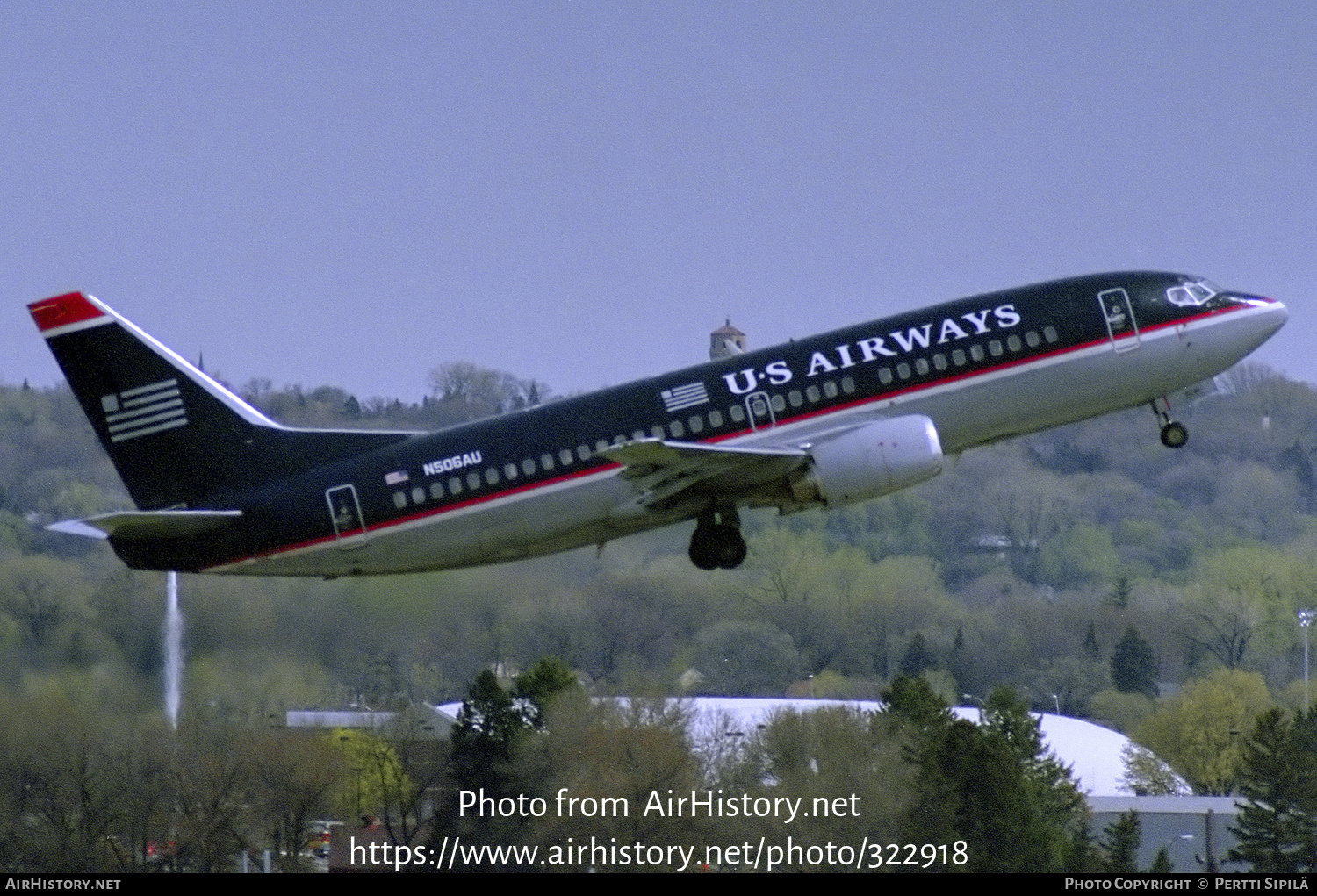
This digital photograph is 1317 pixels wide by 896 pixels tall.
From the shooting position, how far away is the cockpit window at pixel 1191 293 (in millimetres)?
50000

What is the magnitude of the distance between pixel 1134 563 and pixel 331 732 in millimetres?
74144

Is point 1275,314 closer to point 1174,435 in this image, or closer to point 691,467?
point 1174,435

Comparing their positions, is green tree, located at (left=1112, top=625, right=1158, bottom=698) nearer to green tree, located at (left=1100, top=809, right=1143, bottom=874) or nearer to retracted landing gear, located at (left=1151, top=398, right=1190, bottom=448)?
green tree, located at (left=1100, top=809, right=1143, bottom=874)

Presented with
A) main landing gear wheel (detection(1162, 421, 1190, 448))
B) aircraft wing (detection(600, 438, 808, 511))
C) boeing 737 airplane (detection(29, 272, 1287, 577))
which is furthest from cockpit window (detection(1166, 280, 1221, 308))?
aircraft wing (detection(600, 438, 808, 511))

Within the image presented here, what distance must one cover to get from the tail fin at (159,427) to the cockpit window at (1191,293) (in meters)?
15.7

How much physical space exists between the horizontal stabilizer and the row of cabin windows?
3698 mm

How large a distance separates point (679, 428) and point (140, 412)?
36.3 feet

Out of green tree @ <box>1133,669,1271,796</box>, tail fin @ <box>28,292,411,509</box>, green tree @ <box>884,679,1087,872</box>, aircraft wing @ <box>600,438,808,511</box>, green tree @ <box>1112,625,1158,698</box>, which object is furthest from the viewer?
green tree @ <box>1112,625,1158,698</box>

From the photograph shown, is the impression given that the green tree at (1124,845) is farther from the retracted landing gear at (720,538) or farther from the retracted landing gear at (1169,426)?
the retracted landing gear at (720,538)

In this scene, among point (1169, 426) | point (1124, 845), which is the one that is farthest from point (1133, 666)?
point (1169, 426)

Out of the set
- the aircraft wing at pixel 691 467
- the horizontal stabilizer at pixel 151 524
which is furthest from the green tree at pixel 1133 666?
the horizontal stabilizer at pixel 151 524

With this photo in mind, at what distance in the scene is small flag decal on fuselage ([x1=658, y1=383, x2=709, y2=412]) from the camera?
157ft

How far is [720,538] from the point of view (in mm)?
49656
